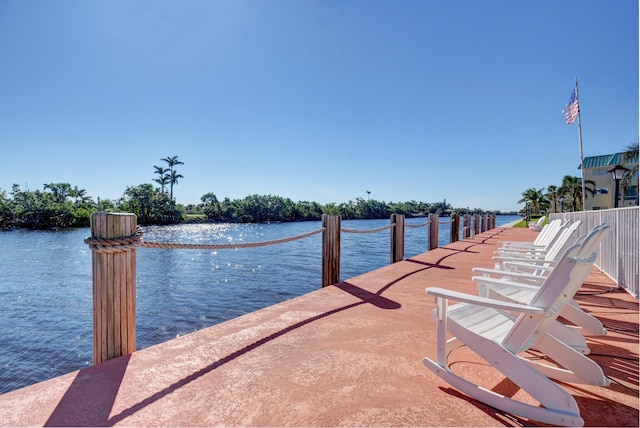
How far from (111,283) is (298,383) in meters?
1.48

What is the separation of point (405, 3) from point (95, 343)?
34.3 feet

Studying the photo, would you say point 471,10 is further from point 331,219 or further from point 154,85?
point 154,85

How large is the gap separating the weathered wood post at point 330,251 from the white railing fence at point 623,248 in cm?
381

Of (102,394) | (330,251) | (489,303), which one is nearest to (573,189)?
(330,251)

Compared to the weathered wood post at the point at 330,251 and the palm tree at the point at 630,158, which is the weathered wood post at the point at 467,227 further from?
the palm tree at the point at 630,158

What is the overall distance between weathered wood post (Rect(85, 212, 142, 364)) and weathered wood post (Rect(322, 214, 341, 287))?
9.79 ft

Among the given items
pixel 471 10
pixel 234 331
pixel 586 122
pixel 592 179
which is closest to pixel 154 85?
pixel 471 10

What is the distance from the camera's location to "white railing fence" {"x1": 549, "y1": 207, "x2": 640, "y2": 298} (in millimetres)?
4082

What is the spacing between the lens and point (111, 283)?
2.21 meters

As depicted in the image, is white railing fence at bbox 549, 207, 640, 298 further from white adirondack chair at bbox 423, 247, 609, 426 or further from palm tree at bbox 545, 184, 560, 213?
palm tree at bbox 545, 184, 560, 213

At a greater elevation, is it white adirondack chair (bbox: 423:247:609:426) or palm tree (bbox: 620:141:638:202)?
palm tree (bbox: 620:141:638:202)

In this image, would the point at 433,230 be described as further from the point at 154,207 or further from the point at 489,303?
the point at 154,207

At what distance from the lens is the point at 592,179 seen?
38250 mm

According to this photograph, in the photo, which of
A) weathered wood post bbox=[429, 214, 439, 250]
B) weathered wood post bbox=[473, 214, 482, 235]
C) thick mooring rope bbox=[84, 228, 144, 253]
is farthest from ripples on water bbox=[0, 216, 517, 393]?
weathered wood post bbox=[473, 214, 482, 235]
